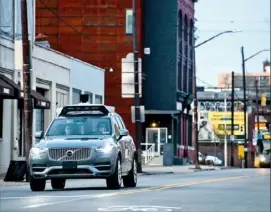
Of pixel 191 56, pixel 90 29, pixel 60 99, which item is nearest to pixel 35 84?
pixel 60 99

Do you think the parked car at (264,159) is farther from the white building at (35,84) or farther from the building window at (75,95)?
the building window at (75,95)

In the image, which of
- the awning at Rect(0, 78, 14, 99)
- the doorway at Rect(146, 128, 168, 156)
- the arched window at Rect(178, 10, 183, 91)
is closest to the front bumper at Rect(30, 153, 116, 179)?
the awning at Rect(0, 78, 14, 99)

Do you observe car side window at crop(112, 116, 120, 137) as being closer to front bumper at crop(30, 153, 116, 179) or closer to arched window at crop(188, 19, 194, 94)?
front bumper at crop(30, 153, 116, 179)

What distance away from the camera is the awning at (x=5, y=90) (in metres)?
34.2

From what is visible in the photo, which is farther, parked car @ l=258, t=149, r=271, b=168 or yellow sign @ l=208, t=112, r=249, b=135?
yellow sign @ l=208, t=112, r=249, b=135

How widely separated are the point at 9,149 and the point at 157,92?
105ft

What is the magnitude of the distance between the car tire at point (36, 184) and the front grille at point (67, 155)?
657mm

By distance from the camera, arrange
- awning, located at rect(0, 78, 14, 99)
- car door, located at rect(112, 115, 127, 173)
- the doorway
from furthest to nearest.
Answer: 1. the doorway
2. awning, located at rect(0, 78, 14, 99)
3. car door, located at rect(112, 115, 127, 173)

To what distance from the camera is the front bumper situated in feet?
72.2

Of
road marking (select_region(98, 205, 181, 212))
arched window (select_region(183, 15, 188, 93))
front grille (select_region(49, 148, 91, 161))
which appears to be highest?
arched window (select_region(183, 15, 188, 93))

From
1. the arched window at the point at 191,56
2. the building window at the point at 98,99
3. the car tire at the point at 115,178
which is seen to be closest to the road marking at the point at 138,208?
the car tire at the point at 115,178

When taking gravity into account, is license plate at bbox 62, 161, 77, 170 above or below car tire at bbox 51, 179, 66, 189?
above

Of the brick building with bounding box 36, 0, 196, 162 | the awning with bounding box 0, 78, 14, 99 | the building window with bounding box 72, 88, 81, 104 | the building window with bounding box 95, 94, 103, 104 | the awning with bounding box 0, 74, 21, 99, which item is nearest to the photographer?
the awning with bounding box 0, 78, 14, 99

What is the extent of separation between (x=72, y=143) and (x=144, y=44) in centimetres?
4872
